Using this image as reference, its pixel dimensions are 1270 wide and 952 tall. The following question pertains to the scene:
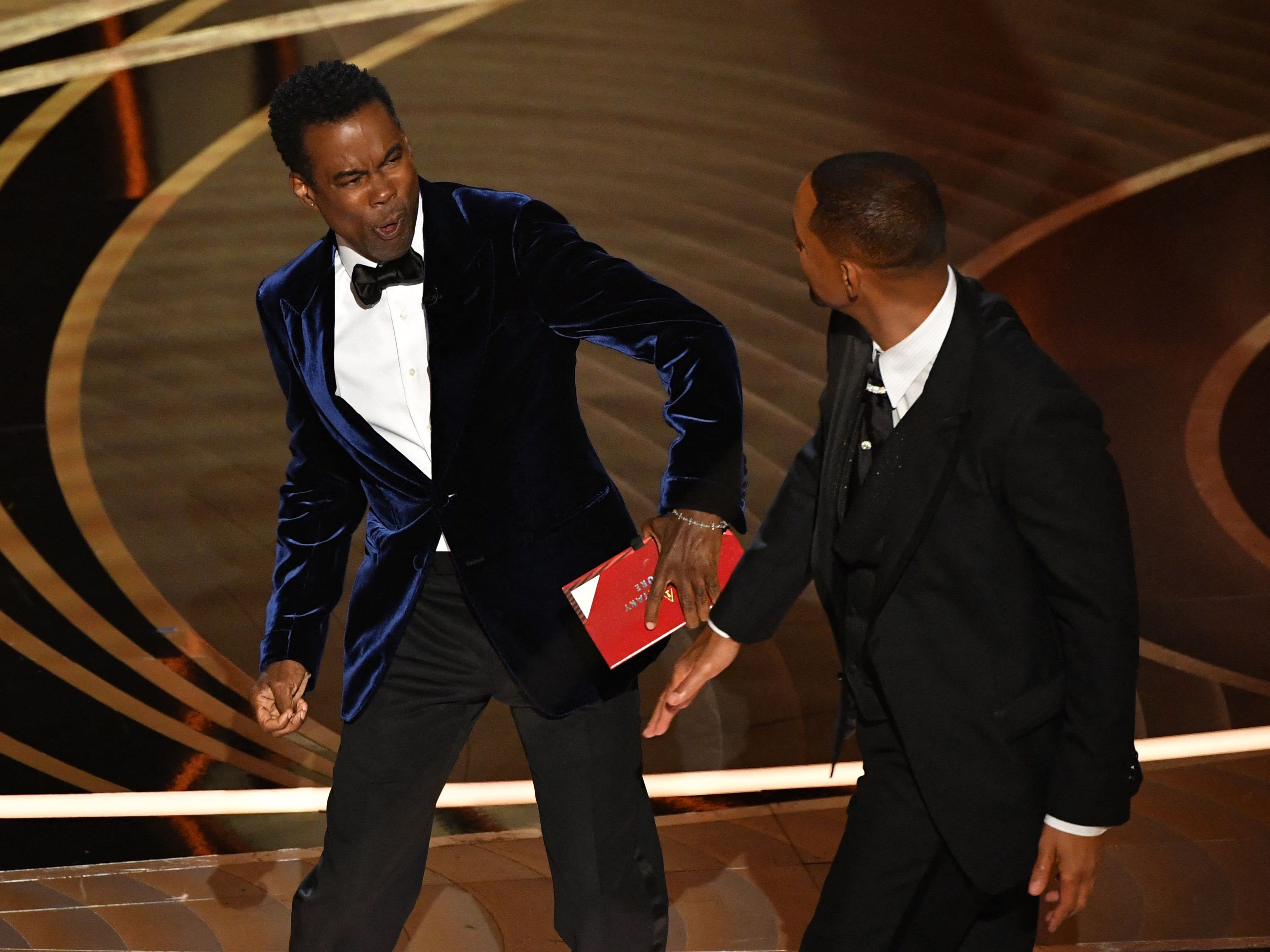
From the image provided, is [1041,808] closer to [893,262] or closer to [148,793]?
[893,262]

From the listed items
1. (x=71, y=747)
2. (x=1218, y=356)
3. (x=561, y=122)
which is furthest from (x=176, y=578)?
(x=1218, y=356)

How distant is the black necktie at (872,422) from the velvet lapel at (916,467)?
0.15 ft

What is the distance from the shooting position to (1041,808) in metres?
1.75

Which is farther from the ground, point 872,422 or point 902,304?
point 902,304

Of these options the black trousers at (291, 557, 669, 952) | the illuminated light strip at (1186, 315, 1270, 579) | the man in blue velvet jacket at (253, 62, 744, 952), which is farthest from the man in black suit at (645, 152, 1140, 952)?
the illuminated light strip at (1186, 315, 1270, 579)

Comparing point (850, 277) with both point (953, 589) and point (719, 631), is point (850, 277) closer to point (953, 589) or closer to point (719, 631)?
point (953, 589)

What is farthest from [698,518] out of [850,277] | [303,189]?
[303,189]

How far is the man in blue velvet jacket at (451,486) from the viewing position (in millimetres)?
2035

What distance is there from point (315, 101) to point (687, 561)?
0.92 m

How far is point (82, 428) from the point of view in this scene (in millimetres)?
4078

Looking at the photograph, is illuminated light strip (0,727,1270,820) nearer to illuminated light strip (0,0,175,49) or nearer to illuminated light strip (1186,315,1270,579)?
illuminated light strip (1186,315,1270,579)

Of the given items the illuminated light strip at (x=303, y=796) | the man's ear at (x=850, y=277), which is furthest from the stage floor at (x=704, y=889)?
the man's ear at (x=850, y=277)

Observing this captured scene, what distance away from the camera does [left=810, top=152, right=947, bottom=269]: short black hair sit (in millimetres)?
1655

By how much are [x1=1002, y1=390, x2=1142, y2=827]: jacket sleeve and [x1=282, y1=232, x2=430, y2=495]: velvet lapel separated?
966mm
